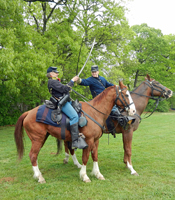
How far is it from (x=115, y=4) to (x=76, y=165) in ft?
58.0

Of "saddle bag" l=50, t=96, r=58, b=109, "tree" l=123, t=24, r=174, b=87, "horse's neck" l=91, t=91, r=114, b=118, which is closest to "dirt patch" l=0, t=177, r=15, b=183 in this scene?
"saddle bag" l=50, t=96, r=58, b=109

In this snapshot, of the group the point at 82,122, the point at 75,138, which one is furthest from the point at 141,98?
the point at 75,138

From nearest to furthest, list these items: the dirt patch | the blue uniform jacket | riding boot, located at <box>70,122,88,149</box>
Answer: riding boot, located at <box>70,122,88,149</box> → the dirt patch → the blue uniform jacket

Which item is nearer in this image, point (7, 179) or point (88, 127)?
point (88, 127)

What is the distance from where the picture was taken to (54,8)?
16.7 metres

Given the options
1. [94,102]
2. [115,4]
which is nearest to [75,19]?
[115,4]

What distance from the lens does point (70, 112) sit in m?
4.50

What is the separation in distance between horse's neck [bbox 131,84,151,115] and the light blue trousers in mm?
2302

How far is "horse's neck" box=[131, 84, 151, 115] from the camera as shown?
18.8 feet

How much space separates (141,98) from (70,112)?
8.54ft

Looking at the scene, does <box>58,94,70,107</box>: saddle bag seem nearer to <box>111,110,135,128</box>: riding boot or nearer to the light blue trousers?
the light blue trousers

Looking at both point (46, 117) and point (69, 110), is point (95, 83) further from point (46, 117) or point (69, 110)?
point (46, 117)

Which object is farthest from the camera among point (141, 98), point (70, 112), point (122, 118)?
point (141, 98)

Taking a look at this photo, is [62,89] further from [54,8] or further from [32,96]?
[54,8]
